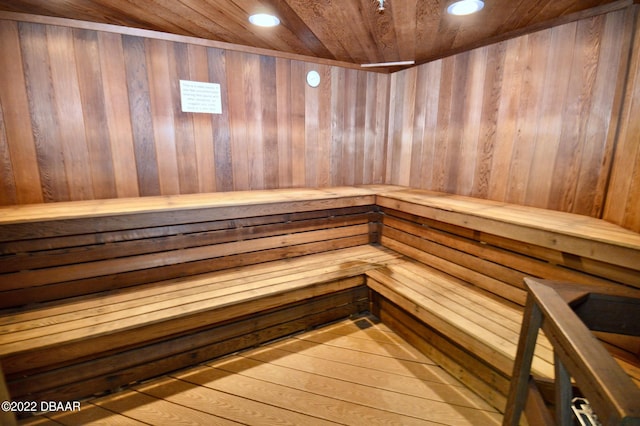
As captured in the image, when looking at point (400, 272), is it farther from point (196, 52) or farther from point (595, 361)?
point (196, 52)

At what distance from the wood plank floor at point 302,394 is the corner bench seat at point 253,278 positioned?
0.31 ft

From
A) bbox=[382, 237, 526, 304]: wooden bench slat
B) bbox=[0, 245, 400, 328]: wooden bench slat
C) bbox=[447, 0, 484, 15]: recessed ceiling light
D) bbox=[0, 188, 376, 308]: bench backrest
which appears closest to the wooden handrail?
bbox=[382, 237, 526, 304]: wooden bench slat

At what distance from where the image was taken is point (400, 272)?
2234 millimetres

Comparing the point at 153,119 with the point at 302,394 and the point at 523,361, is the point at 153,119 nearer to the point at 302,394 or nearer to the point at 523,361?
the point at 302,394

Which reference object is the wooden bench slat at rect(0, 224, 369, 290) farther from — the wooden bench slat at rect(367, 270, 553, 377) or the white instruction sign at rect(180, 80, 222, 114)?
the white instruction sign at rect(180, 80, 222, 114)

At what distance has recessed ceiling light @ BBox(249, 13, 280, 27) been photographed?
6.02 ft

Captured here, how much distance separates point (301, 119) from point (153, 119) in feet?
3.96

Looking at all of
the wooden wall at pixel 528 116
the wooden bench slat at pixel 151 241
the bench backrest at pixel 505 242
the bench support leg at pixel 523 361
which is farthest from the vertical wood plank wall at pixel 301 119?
the bench support leg at pixel 523 361

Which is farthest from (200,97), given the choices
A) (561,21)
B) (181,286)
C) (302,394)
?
(561,21)

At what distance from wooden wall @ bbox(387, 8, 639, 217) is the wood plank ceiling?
0.44ft

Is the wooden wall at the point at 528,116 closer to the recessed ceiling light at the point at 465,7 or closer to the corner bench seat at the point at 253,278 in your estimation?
the corner bench seat at the point at 253,278

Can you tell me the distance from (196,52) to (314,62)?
100cm

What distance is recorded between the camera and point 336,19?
1.90 m

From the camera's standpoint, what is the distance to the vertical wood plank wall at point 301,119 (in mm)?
1775
